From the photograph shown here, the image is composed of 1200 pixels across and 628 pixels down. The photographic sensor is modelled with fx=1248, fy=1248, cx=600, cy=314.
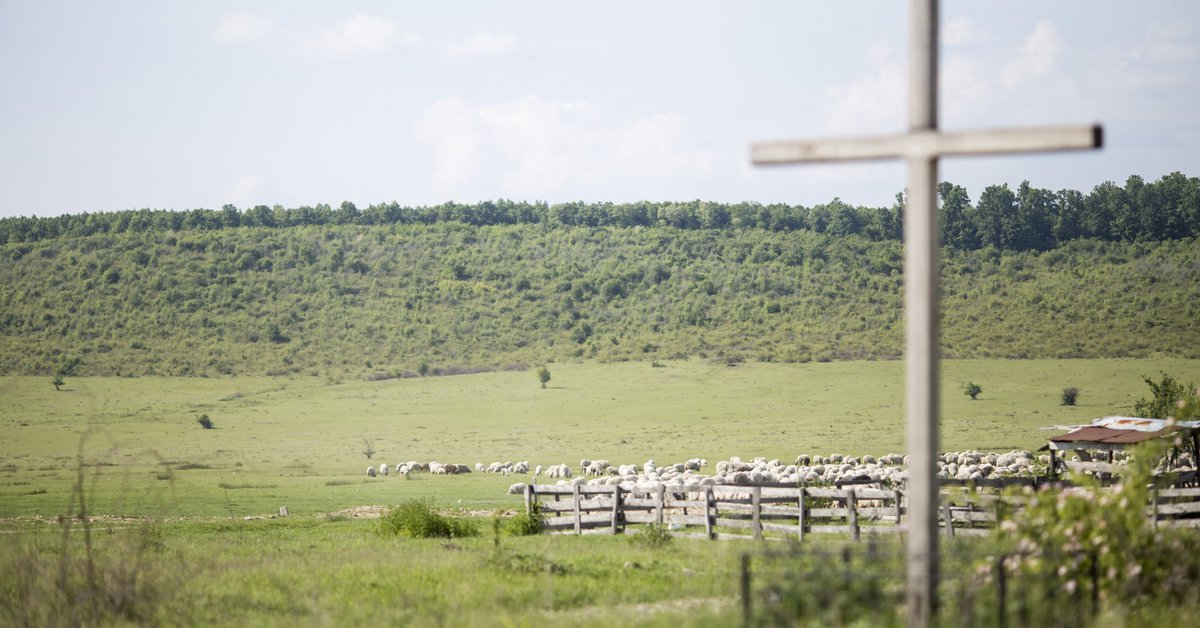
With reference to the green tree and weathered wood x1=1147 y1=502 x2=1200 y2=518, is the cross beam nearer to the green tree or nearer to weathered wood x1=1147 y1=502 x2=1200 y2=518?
weathered wood x1=1147 y1=502 x2=1200 y2=518

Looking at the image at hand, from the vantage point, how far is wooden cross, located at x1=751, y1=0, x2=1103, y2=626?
8.41 meters

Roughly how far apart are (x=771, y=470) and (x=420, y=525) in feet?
61.0

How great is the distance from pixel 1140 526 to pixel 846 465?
32037 mm

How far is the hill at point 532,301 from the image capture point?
100 m

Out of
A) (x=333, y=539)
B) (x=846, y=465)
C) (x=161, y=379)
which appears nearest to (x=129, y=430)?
(x=161, y=379)

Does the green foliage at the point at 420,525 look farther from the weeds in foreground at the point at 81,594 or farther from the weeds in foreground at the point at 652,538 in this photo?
the weeds in foreground at the point at 81,594

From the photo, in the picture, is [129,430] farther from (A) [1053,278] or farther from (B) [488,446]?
(A) [1053,278]

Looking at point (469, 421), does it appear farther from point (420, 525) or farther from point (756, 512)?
point (756, 512)

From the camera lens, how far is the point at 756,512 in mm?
22266

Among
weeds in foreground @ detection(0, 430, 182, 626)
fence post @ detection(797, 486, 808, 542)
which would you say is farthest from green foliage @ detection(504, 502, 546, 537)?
weeds in foreground @ detection(0, 430, 182, 626)

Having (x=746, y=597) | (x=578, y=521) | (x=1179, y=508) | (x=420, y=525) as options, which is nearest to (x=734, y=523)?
(x=578, y=521)

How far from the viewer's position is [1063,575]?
1005cm

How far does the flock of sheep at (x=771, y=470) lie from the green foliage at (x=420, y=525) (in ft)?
9.48

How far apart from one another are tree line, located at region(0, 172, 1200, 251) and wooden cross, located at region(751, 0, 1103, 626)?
12385cm
